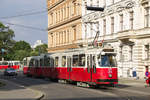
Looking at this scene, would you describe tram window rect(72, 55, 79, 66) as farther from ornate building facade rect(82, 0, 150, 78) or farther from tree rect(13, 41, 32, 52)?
tree rect(13, 41, 32, 52)

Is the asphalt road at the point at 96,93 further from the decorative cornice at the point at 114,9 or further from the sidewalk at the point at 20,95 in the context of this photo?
the decorative cornice at the point at 114,9

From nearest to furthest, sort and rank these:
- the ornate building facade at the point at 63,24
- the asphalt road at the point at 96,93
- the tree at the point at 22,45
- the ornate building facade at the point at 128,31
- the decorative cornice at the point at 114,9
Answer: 1. the asphalt road at the point at 96,93
2. the ornate building facade at the point at 128,31
3. the decorative cornice at the point at 114,9
4. the ornate building facade at the point at 63,24
5. the tree at the point at 22,45

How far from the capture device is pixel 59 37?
71.7 m

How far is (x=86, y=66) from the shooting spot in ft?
83.3

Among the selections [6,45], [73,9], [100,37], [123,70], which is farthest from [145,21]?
[6,45]

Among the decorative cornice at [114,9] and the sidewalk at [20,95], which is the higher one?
the decorative cornice at [114,9]

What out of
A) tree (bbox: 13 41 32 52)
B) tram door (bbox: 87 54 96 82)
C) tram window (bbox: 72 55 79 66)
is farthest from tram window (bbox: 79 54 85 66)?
tree (bbox: 13 41 32 52)

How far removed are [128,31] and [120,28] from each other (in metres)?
4.63

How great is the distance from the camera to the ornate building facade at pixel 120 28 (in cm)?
3941

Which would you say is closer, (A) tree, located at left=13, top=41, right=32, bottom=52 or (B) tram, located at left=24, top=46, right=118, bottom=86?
(B) tram, located at left=24, top=46, right=118, bottom=86

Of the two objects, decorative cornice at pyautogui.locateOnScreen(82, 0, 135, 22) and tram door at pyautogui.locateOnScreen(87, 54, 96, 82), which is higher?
decorative cornice at pyautogui.locateOnScreen(82, 0, 135, 22)

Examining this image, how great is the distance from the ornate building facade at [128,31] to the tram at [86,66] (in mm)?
7360

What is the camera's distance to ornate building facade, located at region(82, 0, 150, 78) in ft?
129

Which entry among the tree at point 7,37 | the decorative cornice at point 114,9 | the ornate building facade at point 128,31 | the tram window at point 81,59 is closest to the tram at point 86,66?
the tram window at point 81,59
